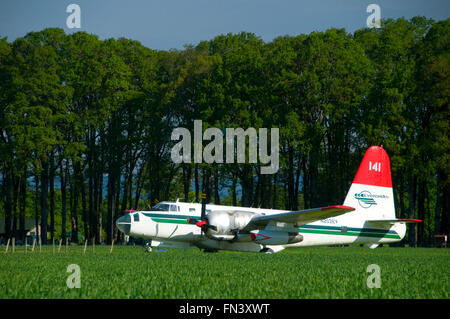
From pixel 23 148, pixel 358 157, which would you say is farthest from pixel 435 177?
pixel 23 148

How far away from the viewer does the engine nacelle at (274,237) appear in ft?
99.1

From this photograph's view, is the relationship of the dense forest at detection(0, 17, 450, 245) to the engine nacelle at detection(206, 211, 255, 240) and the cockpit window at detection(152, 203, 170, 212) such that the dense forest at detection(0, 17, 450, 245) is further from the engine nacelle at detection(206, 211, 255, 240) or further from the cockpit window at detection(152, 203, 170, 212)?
the engine nacelle at detection(206, 211, 255, 240)

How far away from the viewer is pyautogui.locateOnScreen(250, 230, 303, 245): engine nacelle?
3022 centimetres

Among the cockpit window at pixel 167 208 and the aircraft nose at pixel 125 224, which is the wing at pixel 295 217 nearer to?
the cockpit window at pixel 167 208

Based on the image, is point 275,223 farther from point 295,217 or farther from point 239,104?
point 239,104

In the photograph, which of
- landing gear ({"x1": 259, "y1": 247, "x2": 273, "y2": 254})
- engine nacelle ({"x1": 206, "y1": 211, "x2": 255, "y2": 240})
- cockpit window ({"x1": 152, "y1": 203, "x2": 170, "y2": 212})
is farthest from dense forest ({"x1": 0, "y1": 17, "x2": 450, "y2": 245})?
engine nacelle ({"x1": 206, "y1": 211, "x2": 255, "y2": 240})

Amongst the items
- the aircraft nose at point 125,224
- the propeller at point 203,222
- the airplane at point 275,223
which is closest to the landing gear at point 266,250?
the airplane at point 275,223

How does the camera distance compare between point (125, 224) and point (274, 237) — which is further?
point (125, 224)

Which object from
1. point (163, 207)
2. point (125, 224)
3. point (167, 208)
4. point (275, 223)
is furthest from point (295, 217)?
point (125, 224)

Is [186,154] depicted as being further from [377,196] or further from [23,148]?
[377,196]

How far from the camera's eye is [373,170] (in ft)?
111

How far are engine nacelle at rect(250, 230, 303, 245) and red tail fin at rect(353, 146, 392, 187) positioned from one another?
5516mm

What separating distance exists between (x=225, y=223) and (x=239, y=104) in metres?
24.8

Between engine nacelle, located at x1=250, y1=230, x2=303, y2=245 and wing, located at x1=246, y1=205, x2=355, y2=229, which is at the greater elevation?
wing, located at x1=246, y1=205, x2=355, y2=229
